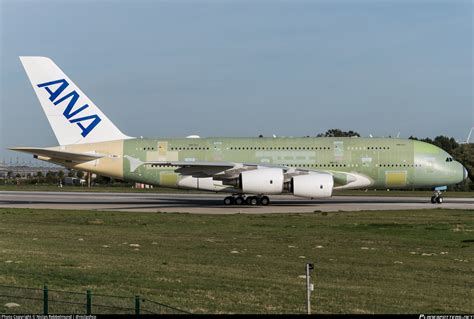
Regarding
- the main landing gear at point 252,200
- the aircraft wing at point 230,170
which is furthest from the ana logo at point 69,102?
the main landing gear at point 252,200

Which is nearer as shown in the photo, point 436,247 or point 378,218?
point 436,247

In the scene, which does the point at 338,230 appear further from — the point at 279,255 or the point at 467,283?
the point at 467,283

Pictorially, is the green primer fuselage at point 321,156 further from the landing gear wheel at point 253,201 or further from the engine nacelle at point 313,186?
the engine nacelle at point 313,186

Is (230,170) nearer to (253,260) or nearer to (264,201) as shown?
(264,201)

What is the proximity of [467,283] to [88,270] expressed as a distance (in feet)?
31.8

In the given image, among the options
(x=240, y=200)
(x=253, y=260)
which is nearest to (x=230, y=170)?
(x=240, y=200)

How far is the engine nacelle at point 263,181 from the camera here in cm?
4588

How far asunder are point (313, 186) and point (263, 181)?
3.20 meters

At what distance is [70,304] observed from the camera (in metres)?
13.2

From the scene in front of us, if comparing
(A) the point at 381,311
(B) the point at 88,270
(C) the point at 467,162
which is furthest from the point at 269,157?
(C) the point at 467,162

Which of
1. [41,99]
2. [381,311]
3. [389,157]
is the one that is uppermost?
[41,99]

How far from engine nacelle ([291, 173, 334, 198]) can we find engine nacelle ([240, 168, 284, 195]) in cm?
102

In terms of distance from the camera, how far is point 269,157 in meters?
49.5

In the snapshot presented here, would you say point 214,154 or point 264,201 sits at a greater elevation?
point 214,154
